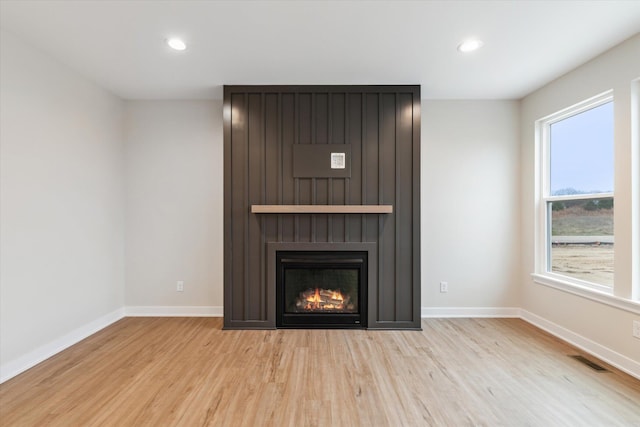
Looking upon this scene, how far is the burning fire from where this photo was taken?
3365 mm

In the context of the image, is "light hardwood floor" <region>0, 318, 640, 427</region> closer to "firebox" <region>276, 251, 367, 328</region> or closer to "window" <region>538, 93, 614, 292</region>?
"firebox" <region>276, 251, 367, 328</region>

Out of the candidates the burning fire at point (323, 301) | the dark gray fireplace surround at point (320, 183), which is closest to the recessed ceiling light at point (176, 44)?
the dark gray fireplace surround at point (320, 183)

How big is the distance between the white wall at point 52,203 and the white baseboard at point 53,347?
0.04 ft

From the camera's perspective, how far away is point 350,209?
3189 millimetres

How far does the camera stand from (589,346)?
271 centimetres

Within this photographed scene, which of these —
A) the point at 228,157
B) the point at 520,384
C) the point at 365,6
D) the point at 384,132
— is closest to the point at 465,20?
the point at 365,6

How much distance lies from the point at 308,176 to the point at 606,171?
8.89 ft

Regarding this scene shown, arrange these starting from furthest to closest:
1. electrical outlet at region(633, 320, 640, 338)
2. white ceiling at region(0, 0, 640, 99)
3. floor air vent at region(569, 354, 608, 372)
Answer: floor air vent at region(569, 354, 608, 372), electrical outlet at region(633, 320, 640, 338), white ceiling at region(0, 0, 640, 99)

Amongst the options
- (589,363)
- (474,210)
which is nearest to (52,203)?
(474,210)

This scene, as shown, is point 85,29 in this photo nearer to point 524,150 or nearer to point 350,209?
point 350,209

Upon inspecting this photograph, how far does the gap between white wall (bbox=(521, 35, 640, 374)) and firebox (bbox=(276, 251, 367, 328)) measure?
1.95m

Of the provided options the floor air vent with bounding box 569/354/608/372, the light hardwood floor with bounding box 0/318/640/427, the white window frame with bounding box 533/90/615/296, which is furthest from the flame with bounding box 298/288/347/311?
the white window frame with bounding box 533/90/615/296

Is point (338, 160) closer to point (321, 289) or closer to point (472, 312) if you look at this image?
point (321, 289)

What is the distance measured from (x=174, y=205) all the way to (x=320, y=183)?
185cm
